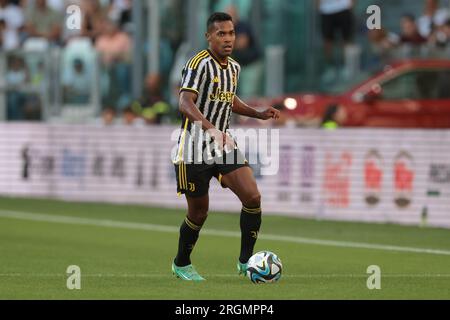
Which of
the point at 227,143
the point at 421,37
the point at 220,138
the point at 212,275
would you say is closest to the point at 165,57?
the point at 421,37

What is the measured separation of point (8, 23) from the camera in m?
29.5

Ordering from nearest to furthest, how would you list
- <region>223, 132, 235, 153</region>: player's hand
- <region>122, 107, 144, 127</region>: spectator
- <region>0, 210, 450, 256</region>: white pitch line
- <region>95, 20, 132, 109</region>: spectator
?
1. <region>223, 132, 235, 153</region>: player's hand
2. <region>0, 210, 450, 256</region>: white pitch line
3. <region>122, 107, 144, 127</region>: spectator
4. <region>95, 20, 132, 109</region>: spectator

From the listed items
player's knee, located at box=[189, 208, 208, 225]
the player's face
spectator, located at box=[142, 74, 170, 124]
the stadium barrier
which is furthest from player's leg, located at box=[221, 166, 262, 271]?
spectator, located at box=[142, 74, 170, 124]

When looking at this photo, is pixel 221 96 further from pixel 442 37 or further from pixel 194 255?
pixel 442 37

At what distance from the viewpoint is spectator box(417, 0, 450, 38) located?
80.9 ft

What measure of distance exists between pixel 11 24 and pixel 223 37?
18493 mm

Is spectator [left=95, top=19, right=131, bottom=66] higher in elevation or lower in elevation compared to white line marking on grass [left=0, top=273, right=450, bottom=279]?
higher

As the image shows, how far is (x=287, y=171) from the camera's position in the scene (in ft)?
68.5

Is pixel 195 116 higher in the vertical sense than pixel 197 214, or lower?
higher

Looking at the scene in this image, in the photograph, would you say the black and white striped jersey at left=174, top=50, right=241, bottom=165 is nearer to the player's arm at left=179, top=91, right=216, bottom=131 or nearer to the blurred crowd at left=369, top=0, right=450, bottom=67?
the player's arm at left=179, top=91, right=216, bottom=131

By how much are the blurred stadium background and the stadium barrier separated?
0.02m

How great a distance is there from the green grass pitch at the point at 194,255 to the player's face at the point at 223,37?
1991 mm

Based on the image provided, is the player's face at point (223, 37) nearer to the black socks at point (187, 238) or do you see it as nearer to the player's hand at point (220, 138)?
the player's hand at point (220, 138)

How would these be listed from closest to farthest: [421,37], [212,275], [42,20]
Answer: [212,275] < [421,37] < [42,20]
